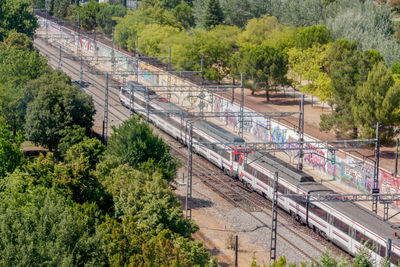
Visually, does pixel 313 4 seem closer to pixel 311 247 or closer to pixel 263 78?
pixel 263 78

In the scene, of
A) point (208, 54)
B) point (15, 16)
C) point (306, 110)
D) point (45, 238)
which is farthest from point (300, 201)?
point (15, 16)

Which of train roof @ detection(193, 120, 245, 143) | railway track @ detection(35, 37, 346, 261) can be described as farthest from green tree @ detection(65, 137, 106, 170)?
train roof @ detection(193, 120, 245, 143)

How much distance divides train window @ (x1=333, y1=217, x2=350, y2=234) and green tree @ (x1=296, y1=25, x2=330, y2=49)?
Answer: 40.3 m

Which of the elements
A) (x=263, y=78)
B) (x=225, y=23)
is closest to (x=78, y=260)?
(x=263, y=78)

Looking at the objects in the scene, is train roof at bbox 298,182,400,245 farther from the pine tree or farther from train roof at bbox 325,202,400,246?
the pine tree

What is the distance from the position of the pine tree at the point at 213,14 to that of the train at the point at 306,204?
4520 cm

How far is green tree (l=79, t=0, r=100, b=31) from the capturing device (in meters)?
117

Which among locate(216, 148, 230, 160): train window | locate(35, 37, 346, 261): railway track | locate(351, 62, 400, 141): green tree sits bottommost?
locate(35, 37, 346, 261): railway track

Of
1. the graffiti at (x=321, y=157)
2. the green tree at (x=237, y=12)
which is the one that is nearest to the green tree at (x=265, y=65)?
the graffiti at (x=321, y=157)

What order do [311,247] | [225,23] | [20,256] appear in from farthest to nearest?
[225,23] < [311,247] < [20,256]

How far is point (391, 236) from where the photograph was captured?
91.8ft

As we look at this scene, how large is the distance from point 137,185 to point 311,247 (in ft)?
31.8

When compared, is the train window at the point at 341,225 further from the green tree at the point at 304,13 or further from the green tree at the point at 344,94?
the green tree at the point at 304,13

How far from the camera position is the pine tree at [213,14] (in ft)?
302
